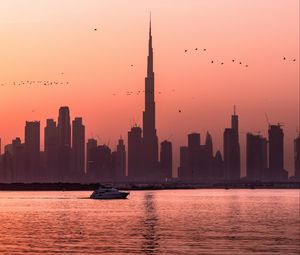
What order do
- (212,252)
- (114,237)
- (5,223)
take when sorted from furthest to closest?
(5,223) < (114,237) < (212,252)

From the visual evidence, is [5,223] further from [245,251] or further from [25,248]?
[245,251]

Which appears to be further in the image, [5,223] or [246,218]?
[246,218]

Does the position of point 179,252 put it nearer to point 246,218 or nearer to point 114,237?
point 114,237

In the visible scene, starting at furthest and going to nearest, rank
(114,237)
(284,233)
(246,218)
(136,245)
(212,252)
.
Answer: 1. (246,218)
2. (284,233)
3. (114,237)
4. (136,245)
5. (212,252)

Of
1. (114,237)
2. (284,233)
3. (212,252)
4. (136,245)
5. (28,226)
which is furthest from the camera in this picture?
(28,226)

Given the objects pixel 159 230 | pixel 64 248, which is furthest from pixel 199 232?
pixel 64 248

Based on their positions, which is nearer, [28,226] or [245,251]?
[245,251]

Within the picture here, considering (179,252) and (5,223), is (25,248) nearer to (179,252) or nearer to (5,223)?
(179,252)

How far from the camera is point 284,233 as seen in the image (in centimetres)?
11319

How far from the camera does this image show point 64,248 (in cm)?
9169

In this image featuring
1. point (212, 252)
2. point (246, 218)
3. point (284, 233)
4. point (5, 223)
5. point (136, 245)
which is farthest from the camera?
point (246, 218)

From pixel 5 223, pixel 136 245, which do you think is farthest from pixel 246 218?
pixel 136 245

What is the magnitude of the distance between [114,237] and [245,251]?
922 inches

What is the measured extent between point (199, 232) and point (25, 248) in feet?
99.8
